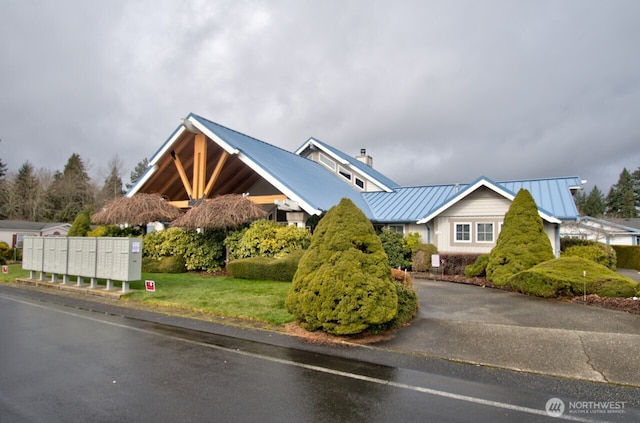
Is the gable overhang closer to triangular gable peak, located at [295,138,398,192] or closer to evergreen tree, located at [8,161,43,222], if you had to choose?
triangular gable peak, located at [295,138,398,192]

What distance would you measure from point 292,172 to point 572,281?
1362 cm

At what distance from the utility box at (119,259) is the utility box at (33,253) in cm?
373

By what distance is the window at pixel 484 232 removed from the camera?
19234 mm

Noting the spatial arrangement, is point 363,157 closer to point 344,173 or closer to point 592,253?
point 344,173

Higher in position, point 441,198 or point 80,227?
point 441,198

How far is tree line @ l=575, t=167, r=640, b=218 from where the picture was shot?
2852 inches

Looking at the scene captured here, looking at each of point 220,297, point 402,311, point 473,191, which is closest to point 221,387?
point 402,311

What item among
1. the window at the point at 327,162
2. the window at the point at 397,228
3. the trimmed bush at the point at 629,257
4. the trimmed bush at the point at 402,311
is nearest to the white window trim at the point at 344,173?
the window at the point at 327,162

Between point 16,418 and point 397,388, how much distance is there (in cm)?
432

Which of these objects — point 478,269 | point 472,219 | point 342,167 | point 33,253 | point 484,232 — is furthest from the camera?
point 342,167

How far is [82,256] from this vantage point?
1284 cm

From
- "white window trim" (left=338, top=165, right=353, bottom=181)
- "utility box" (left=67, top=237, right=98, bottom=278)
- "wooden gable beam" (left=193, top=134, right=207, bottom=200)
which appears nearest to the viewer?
"utility box" (left=67, top=237, right=98, bottom=278)

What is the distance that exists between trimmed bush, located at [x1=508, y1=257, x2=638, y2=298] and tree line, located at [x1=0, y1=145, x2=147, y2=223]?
53022mm

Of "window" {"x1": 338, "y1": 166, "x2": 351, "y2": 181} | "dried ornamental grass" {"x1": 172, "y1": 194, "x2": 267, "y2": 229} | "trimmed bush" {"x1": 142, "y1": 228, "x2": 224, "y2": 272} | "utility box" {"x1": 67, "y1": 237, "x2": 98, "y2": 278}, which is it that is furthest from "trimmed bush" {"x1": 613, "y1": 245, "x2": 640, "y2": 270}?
"utility box" {"x1": 67, "y1": 237, "x2": 98, "y2": 278}
